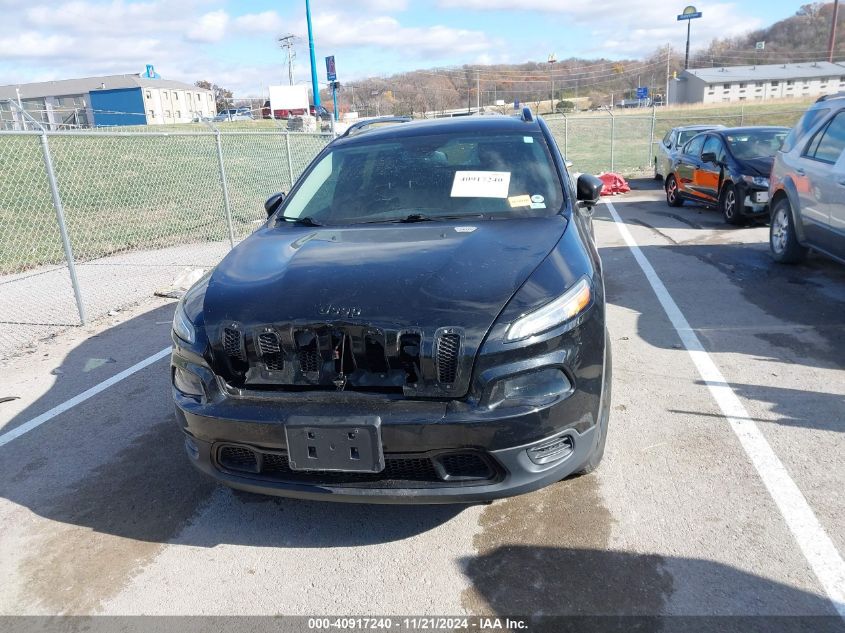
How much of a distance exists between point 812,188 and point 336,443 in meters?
6.19

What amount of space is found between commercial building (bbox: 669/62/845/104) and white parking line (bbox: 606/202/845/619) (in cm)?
9666

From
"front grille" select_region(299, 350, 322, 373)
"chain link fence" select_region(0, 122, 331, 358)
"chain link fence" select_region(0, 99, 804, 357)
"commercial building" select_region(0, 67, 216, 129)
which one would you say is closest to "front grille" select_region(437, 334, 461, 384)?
"front grille" select_region(299, 350, 322, 373)

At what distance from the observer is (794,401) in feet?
13.3

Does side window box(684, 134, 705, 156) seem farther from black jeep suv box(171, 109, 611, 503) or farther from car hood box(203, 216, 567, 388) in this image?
black jeep suv box(171, 109, 611, 503)

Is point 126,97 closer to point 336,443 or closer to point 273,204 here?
point 273,204

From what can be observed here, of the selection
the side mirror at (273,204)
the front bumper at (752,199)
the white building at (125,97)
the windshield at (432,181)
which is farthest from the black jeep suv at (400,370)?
the white building at (125,97)

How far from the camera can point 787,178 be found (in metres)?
7.33

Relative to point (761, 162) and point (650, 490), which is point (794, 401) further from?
point (761, 162)

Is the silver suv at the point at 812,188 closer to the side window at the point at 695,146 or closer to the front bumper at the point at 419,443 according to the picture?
the side window at the point at 695,146

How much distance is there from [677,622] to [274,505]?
6.20ft

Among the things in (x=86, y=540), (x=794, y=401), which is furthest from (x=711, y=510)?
(x=86, y=540)

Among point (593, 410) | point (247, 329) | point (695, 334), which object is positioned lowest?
point (695, 334)

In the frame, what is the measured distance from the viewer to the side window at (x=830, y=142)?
636 centimetres

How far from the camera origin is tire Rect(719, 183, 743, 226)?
33.9 ft
